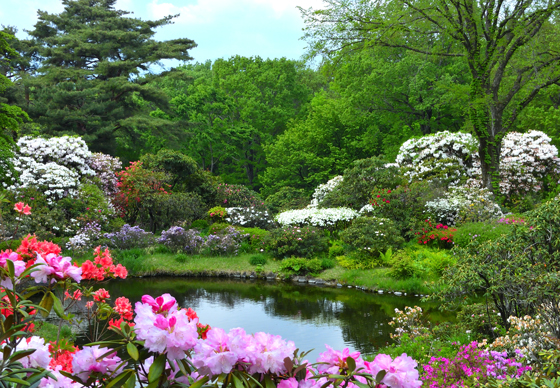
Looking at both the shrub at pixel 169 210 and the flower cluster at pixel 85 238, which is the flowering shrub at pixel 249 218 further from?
the flower cluster at pixel 85 238

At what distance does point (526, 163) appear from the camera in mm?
18000

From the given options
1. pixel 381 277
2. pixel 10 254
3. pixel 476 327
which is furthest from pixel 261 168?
pixel 10 254

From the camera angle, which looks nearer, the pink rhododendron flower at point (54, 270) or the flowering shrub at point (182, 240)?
the pink rhododendron flower at point (54, 270)

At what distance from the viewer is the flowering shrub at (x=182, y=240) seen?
1417cm

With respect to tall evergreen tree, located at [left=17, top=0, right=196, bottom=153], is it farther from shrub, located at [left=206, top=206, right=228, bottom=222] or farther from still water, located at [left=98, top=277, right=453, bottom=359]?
still water, located at [left=98, top=277, right=453, bottom=359]

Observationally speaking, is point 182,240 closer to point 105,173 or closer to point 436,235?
point 105,173

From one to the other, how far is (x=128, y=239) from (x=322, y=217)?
6234mm

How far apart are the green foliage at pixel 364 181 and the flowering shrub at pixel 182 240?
5223mm

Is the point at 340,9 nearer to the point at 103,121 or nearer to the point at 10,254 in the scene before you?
the point at 103,121

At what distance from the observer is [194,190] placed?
17.8 meters

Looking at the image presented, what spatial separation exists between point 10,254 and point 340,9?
15.9 meters

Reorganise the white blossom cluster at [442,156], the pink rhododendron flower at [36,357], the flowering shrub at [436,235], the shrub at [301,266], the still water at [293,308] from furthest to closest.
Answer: the white blossom cluster at [442,156], the flowering shrub at [436,235], the shrub at [301,266], the still water at [293,308], the pink rhododendron flower at [36,357]

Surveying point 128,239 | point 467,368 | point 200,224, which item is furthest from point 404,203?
point 467,368

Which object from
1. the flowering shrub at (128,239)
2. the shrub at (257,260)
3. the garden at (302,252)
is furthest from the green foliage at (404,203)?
the flowering shrub at (128,239)
